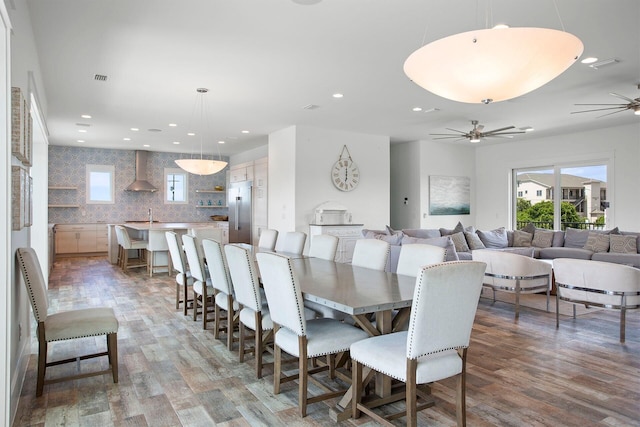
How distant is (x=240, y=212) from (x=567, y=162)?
733 centimetres

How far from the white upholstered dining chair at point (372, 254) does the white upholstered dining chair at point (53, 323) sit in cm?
205

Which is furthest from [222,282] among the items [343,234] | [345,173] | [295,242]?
[345,173]

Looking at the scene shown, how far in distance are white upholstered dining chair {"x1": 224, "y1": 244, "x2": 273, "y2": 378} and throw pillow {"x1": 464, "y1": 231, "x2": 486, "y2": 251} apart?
5.33 m

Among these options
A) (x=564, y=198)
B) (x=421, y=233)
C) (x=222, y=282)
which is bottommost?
(x=222, y=282)

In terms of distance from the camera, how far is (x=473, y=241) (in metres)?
7.56

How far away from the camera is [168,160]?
1162 cm

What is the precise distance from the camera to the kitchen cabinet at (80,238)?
10070 mm

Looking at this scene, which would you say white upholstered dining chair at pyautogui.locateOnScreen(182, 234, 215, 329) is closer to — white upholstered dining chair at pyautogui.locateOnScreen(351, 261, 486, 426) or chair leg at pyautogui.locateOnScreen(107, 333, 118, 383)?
chair leg at pyautogui.locateOnScreen(107, 333, 118, 383)

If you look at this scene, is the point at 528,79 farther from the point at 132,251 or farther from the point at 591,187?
the point at 132,251

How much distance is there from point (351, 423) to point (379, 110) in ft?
16.7

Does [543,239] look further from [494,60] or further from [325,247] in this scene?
[494,60]

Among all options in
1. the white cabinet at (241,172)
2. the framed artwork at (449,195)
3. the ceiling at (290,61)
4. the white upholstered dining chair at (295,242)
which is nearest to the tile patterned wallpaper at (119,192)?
the white cabinet at (241,172)

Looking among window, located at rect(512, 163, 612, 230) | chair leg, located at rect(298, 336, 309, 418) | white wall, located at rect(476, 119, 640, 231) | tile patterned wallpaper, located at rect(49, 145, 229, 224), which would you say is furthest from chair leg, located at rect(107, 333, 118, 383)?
tile patterned wallpaper, located at rect(49, 145, 229, 224)

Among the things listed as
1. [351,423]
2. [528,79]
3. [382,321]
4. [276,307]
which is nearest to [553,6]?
[528,79]
